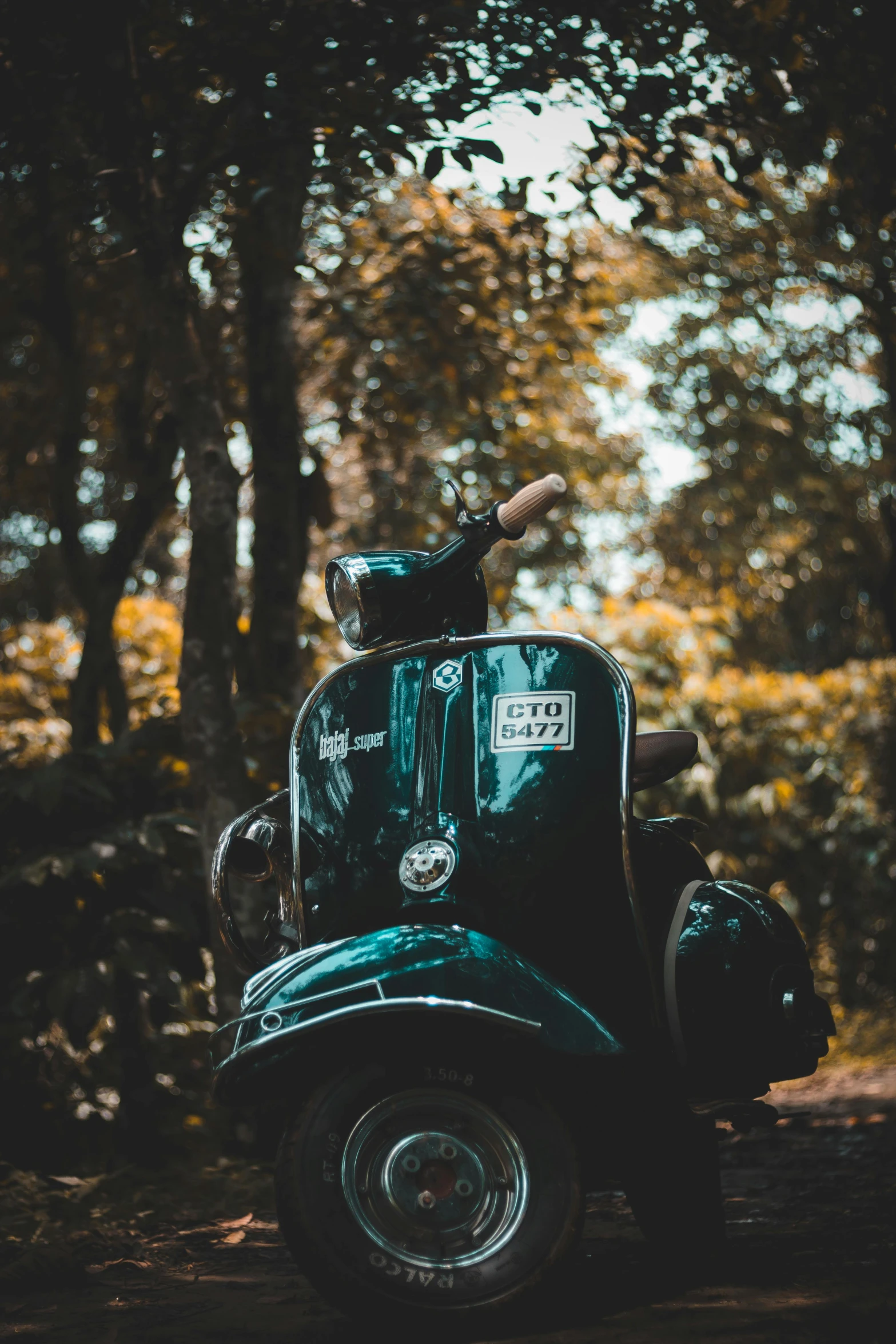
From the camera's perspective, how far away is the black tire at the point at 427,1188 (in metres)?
2.15

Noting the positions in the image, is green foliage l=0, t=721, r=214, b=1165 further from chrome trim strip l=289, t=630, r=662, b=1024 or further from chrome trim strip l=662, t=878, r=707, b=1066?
chrome trim strip l=662, t=878, r=707, b=1066

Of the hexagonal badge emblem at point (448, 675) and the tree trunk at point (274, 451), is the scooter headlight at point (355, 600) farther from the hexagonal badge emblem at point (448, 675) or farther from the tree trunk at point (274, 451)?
the tree trunk at point (274, 451)

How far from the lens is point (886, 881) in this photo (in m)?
7.88

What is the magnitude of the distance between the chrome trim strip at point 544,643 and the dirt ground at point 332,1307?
1.86 feet

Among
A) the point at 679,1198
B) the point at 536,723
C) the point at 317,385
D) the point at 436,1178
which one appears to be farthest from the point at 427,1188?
the point at 317,385

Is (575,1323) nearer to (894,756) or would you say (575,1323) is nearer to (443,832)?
(443,832)

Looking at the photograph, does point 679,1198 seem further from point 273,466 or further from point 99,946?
point 273,466

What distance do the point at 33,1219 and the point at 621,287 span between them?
31.8 feet

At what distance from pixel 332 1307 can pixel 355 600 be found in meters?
1.44

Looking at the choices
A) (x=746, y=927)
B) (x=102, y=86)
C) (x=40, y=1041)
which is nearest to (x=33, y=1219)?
(x=40, y=1041)

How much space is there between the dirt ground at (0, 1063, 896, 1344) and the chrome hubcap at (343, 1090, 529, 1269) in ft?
0.60

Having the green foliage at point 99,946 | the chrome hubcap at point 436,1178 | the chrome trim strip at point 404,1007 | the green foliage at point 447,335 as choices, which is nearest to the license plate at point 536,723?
the chrome trim strip at point 404,1007

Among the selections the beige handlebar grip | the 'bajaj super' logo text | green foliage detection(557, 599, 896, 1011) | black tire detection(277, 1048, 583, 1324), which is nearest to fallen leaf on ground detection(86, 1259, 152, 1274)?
black tire detection(277, 1048, 583, 1324)

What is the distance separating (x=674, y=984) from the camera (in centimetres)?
268
